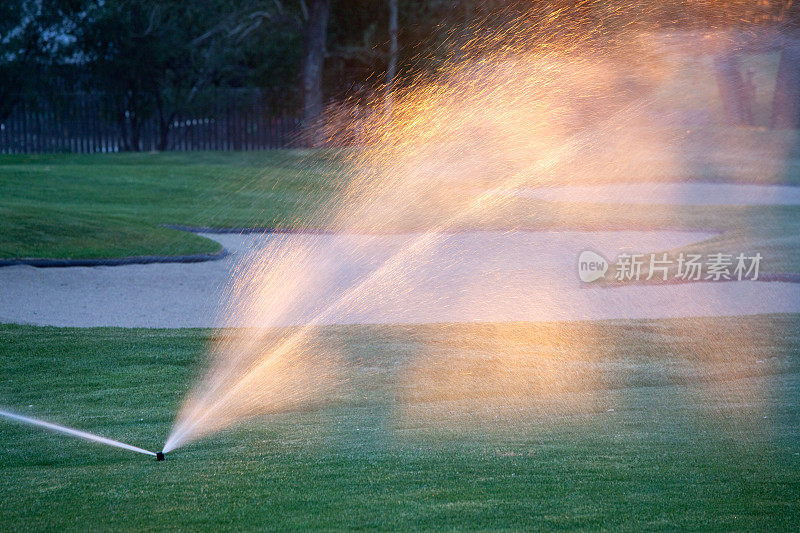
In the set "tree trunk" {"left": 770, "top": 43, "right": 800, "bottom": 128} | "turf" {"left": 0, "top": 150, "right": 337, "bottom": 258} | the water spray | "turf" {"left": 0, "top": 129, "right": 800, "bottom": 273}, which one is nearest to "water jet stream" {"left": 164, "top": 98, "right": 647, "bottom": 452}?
the water spray

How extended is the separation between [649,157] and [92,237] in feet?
53.8

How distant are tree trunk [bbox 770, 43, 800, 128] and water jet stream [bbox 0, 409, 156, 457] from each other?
22546mm

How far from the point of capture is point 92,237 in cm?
1353

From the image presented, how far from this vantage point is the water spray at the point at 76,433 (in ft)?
16.5

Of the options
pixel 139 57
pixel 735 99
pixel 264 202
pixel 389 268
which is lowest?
pixel 264 202

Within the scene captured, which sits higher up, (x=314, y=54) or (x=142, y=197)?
(x=314, y=54)

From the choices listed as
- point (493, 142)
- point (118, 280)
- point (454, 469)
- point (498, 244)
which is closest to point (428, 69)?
point (493, 142)

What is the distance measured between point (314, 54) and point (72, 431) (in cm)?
2429

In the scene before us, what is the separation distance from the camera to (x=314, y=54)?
28.7 metres

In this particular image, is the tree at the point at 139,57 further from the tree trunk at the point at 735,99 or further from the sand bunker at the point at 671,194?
the tree trunk at the point at 735,99

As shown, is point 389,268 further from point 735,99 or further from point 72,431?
point 735,99

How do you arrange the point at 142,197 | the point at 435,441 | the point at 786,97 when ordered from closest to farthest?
the point at 435,441 → the point at 142,197 → the point at 786,97

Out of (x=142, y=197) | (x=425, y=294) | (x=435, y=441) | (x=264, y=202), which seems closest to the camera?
(x=435, y=441)

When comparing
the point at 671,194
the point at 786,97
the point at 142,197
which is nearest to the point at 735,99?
the point at 786,97
